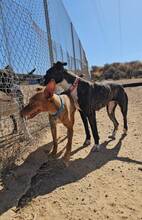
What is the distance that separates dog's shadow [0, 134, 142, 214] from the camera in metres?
3.73

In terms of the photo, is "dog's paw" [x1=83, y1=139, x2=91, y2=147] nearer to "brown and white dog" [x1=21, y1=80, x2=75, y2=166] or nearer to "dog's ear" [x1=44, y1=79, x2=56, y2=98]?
"brown and white dog" [x1=21, y1=80, x2=75, y2=166]

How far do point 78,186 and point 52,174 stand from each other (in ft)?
1.76

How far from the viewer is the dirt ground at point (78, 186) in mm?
3406

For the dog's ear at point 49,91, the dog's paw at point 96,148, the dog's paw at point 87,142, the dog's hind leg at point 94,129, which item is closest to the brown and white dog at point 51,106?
the dog's ear at point 49,91

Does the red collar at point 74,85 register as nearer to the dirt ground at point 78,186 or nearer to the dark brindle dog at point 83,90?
the dark brindle dog at point 83,90

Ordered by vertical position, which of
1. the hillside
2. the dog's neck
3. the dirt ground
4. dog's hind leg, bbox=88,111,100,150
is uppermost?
the hillside

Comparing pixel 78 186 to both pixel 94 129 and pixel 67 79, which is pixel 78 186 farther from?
pixel 67 79

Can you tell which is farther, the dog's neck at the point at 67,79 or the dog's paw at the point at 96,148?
the dog's neck at the point at 67,79

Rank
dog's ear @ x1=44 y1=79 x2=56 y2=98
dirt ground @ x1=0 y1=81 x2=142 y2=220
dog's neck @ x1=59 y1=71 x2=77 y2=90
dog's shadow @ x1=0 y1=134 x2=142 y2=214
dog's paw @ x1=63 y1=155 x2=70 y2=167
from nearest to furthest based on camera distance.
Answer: dirt ground @ x1=0 y1=81 x2=142 y2=220
dog's shadow @ x1=0 y1=134 x2=142 y2=214
dog's ear @ x1=44 y1=79 x2=56 y2=98
dog's paw @ x1=63 y1=155 x2=70 y2=167
dog's neck @ x1=59 y1=71 x2=77 y2=90

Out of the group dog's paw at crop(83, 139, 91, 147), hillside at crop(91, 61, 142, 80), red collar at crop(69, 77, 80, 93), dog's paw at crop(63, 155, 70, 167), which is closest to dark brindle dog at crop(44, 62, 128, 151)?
red collar at crop(69, 77, 80, 93)

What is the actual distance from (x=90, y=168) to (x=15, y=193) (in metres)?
1.16

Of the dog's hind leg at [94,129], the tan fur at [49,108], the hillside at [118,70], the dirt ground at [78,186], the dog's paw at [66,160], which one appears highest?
the hillside at [118,70]

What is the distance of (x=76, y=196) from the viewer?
3.76 m

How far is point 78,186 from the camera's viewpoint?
4.04 meters
